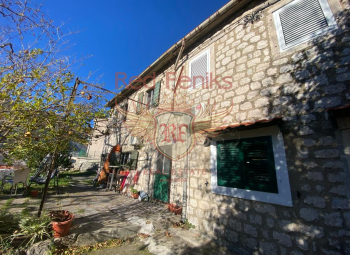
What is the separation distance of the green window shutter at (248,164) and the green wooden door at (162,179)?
2707 mm

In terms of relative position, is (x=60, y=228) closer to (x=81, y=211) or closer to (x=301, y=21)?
(x=81, y=211)

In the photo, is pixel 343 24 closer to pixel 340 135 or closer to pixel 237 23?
pixel 340 135

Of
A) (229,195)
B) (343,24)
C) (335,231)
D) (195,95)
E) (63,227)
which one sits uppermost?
(343,24)

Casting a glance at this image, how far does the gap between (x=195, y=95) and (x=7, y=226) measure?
5657 mm

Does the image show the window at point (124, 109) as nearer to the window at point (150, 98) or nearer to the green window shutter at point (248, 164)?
the window at point (150, 98)

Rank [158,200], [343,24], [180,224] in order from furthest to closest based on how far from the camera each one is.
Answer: [158,200] → [180,224] → [343,24]

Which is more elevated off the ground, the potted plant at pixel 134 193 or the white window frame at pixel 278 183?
the white window frame at pixel 278 183

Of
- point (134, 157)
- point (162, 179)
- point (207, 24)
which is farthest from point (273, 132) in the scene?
point (134, 157)

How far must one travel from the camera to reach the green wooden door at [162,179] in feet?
→ 19.6

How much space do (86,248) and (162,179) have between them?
136 inches

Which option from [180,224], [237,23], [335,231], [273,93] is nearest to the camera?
[335,231]

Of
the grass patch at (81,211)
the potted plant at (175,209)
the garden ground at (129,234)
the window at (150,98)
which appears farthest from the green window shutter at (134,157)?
the potted plant at (175,209)

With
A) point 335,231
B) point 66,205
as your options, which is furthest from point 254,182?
point 66,205

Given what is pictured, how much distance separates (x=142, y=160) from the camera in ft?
24.5
